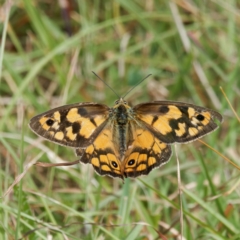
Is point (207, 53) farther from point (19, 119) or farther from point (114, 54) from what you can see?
point (19, 119)

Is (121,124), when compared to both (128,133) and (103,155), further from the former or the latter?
(103,155)

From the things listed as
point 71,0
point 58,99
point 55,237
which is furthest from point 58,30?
point 55,237

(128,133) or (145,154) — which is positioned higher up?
(128,133)

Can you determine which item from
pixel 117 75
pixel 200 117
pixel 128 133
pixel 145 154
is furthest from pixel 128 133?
pixel 117 75

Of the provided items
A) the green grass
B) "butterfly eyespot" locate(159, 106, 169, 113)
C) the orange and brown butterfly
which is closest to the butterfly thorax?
the orange and brown butterfly

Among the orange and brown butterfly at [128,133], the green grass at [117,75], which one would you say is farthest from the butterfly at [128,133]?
the green grass at [117,75]

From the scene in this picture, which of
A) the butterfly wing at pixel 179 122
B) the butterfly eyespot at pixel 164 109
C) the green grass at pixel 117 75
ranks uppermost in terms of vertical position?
the green grass at pixel 117 75

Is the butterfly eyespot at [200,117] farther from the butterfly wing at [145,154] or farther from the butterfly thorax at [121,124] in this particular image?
Answer: the butterfly thorax at [121,124]
